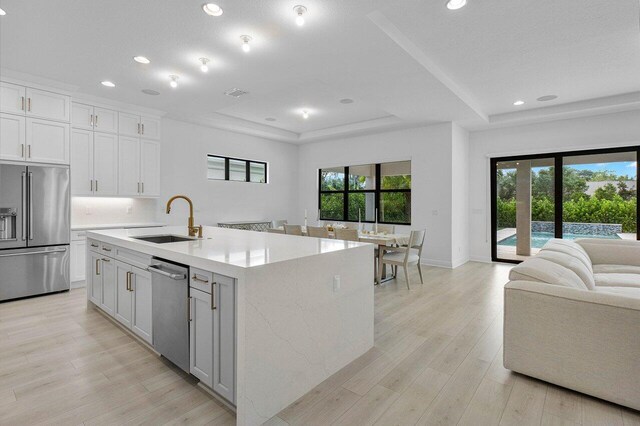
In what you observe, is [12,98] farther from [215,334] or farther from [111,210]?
[215,334]

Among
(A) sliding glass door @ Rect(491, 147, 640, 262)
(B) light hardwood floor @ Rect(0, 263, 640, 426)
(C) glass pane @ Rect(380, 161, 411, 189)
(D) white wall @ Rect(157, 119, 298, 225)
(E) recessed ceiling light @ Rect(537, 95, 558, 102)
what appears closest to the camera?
(B) light hardwood floor @ Rect(0, 263, 640, 426)

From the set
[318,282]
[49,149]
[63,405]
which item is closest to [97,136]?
[49,149]

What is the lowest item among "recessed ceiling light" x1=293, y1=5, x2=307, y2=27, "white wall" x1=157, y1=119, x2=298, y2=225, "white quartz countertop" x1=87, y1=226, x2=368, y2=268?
"white quartz countertop" x1=87, y1=226, x2=368, y2=268

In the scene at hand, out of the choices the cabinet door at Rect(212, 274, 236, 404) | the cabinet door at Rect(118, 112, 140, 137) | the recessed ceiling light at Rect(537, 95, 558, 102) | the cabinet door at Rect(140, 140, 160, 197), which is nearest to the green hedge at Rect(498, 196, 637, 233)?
the recessed ceiling light at Rect(537, 95, 558, 102)

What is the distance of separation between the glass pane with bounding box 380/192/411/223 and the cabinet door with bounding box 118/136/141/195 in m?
4.84

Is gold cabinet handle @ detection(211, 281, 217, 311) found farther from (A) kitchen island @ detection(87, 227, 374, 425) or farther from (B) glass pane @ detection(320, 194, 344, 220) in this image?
(B) glass pane @ detection(320, 194, 344, 220)

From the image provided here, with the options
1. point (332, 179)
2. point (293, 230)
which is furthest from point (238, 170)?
point (293, 230)

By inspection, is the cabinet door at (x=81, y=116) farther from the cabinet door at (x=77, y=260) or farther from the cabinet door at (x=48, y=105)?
the cabinet door at (x=77, y=260)

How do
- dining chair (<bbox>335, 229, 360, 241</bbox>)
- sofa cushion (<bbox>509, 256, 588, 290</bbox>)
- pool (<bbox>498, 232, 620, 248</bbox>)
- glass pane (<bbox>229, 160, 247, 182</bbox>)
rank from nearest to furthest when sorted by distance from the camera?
sofa cushion (<bbox>509, 256, 588, 290</bbox>) → dining chair (<bbox>335, 229, 360, 241</bbox>) → pool (<bbox>498, 232, 620, 248</bbox>) → glass pane (<bbox>229, 160, 247, 182</bbox>)

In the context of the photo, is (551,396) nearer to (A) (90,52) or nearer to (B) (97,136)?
(A) (90,52)

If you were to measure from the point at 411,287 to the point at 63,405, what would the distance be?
12.9ft

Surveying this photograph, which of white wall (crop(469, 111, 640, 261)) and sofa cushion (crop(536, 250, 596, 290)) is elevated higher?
white wall (crop(469, 111, 640, 261))

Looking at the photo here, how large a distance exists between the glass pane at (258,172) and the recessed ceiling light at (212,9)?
4.84 meters

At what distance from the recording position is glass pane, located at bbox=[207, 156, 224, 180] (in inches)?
263
